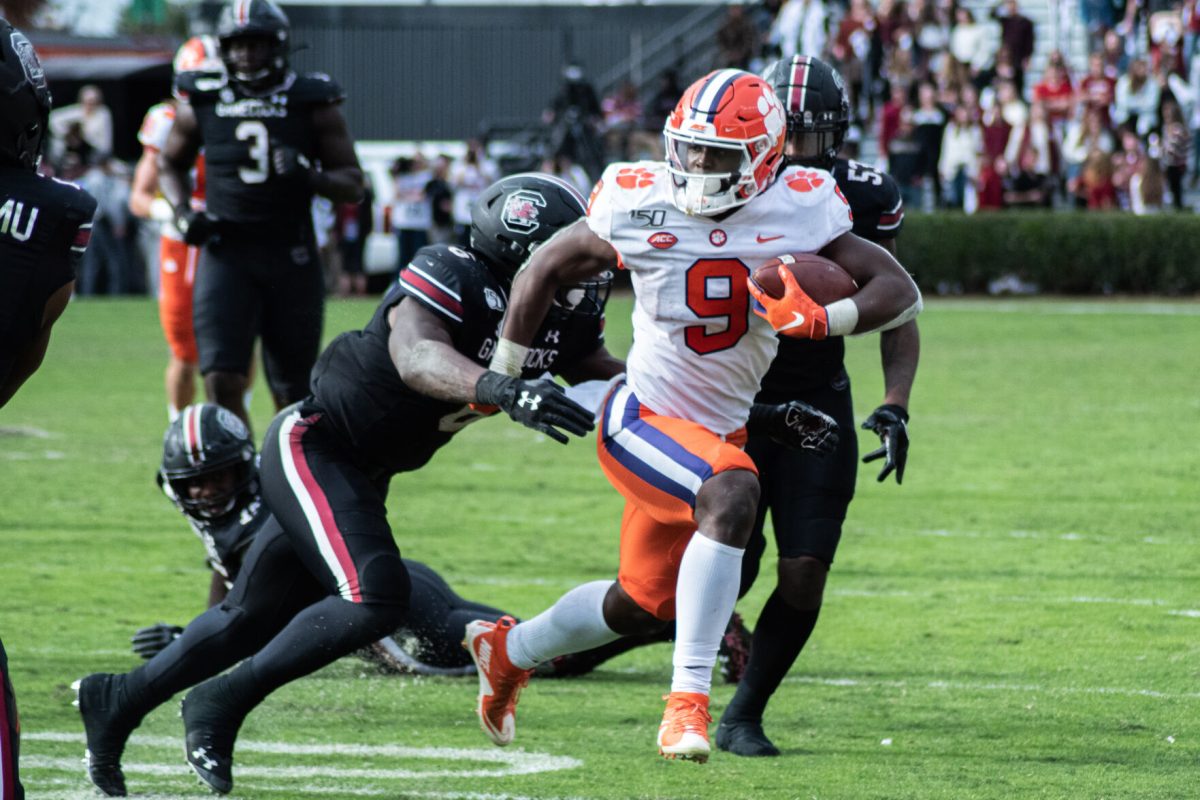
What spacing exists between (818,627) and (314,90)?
312 cm

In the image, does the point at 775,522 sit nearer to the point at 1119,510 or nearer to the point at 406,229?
the point at 1119,510

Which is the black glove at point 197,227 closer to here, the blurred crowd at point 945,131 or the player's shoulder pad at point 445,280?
the player's shoulder pad at point 445,280

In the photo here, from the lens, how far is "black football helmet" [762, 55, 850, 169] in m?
4.95

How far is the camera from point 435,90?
33.7 meters

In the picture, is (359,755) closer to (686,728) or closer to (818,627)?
(686,728)

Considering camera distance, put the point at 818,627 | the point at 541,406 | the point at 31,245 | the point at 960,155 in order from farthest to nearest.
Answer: the point at 960,155
the point at 818,627
the point at 541,406
the point at 31,245

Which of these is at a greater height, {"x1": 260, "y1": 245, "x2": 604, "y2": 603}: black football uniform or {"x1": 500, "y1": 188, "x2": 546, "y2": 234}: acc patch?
{"x1": 500, "y1": 188, "x2": 546, "y2": 234}: acc patch

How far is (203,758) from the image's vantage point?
4395 millimetres

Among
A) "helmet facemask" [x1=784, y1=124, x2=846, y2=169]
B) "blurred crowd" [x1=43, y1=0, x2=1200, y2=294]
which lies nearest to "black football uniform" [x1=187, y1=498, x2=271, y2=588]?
"helmet facemask" [x1=784, y1=124, x2=846, y2=169]

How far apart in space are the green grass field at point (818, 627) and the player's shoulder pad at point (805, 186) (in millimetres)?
1356

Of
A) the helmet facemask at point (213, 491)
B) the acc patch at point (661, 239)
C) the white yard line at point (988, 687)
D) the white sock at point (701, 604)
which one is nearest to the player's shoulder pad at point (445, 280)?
the acc patch at point (661, 239)

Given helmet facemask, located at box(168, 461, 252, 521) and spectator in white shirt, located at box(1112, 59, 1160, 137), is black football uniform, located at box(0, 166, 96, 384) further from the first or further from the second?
spectator in white shirt, located at box(1112, 59, 1160, 137)

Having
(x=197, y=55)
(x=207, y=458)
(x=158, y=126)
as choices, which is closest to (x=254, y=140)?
(x=197, y=55)

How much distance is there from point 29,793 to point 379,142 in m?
30.5
